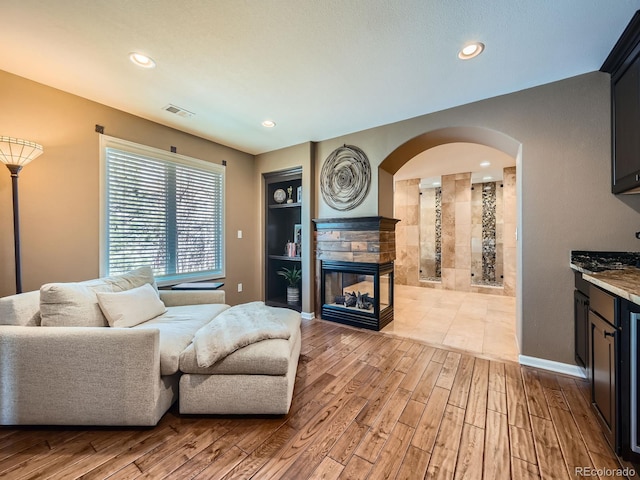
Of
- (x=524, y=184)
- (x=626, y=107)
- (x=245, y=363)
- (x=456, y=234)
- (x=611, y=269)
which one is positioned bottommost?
(x=245, y=363)

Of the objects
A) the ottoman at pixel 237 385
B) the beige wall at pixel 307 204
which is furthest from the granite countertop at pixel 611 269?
the beige wall at pixel 307 204

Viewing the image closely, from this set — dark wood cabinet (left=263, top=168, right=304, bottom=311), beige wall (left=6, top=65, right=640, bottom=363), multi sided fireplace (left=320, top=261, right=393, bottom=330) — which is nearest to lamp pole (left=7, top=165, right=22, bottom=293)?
beige wall (left=6, top=65, right=640, bottom=363)

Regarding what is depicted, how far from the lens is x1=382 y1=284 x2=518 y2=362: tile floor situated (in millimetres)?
2738

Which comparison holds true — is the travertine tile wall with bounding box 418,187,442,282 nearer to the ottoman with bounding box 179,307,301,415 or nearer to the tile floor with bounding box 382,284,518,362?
the tile floor with bounding box 382,284,518,362

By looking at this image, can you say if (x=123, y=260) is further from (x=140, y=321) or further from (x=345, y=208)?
(x=345, y=208)

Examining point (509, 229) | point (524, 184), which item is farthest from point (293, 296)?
point (509, 229)

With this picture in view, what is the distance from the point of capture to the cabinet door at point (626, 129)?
5.55 ft

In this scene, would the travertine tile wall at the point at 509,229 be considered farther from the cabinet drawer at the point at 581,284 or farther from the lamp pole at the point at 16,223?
the lamp pole at the point at 16,223

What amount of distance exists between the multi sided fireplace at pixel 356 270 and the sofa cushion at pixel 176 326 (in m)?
1.50

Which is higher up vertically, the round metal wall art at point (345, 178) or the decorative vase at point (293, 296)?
the round metal wall art at point (345, 178)

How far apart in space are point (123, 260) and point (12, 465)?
1926 millimetres

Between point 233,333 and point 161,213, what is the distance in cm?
221

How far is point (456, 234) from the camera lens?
5.66 m

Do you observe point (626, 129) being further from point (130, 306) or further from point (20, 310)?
point (20, 310)
